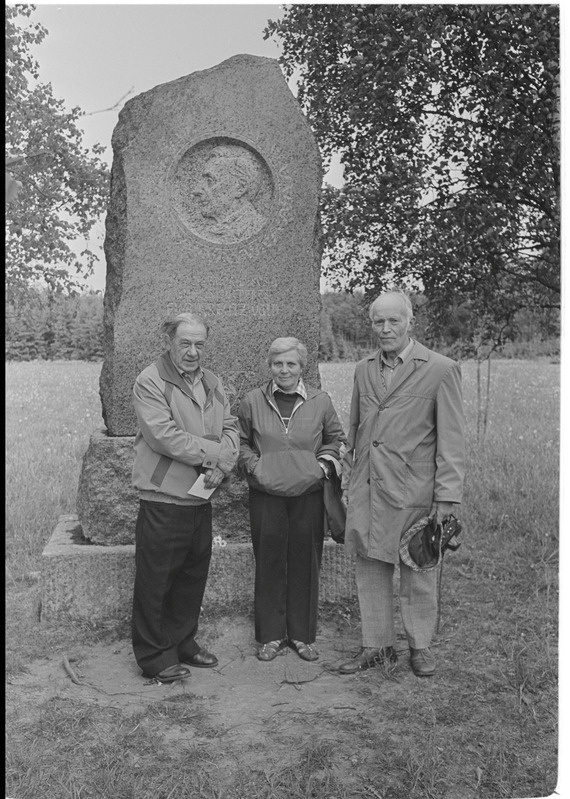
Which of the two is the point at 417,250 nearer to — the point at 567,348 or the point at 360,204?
the point at 360,204

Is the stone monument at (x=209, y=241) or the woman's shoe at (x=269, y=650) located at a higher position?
the stone monument at (x=209, y=241)

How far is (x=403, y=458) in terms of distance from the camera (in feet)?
12.5

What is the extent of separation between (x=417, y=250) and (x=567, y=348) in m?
1.92

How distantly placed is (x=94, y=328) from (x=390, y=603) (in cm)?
388

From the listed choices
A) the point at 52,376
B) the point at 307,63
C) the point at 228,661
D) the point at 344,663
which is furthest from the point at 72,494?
the point at 307,63

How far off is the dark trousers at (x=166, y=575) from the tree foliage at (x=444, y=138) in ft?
8.81

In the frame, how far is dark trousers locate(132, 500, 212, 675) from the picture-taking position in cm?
381

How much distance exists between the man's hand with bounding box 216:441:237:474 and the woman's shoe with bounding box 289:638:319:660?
1.05m

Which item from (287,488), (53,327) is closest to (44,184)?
(53,327)

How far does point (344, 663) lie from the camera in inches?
160

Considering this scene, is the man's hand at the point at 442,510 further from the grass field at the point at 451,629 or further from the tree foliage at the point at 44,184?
the tree foliage at the point at 44,184

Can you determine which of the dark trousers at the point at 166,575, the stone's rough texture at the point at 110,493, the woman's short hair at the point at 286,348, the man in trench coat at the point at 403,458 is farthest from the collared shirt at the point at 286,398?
the stone's rough texture at the point at 110,493

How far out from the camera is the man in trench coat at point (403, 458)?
3.79 m

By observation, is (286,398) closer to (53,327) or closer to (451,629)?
(451,629)
